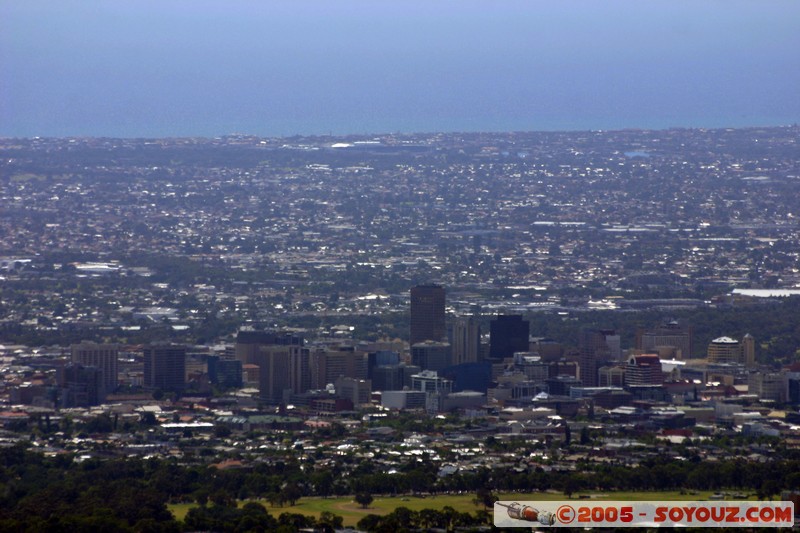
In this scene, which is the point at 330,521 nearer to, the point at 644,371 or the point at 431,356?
the point at 644,371

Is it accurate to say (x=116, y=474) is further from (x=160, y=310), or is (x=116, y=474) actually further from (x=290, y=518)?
(x=160, y=310)

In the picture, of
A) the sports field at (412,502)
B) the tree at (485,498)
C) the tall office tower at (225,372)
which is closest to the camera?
the sports field at (412,502)

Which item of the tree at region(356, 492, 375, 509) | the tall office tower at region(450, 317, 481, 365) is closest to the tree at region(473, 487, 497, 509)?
the tree at region(356, 492, 375, 509)

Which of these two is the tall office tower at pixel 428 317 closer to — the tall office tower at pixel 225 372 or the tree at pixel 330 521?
the tall office tower at pixel 225 372

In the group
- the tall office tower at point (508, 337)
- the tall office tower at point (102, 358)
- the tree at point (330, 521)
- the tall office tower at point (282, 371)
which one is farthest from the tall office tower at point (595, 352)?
the tree at point (330, 521)

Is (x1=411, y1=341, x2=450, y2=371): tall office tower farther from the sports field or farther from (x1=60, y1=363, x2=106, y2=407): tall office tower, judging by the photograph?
the sports field
